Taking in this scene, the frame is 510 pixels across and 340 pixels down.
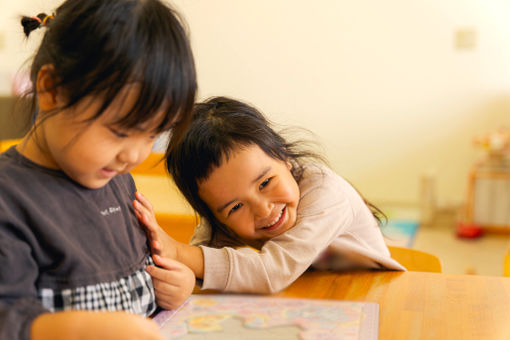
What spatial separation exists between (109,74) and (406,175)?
11.1 feet

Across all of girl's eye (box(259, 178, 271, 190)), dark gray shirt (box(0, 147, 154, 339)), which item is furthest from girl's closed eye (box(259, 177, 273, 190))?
dark gray shirt (box(0, 147, 154, 339))

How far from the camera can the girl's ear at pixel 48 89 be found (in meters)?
0.58

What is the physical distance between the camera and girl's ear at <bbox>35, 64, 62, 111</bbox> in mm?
Result: 577

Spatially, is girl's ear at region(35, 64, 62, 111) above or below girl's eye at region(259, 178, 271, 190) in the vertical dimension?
above

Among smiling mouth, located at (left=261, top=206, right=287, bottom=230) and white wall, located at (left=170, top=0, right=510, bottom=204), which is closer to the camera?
smiling mouth, located at (left=261, top=206, right=287, bottom=230)

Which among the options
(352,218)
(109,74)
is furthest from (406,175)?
(109,74)

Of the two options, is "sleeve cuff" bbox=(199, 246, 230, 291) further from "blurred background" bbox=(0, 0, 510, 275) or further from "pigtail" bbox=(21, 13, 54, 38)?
"blurred background" bbox=(0, 0, 510, 275)

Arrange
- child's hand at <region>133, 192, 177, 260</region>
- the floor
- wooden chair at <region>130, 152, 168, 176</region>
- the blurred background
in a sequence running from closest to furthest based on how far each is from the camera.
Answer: child's hand at <region>133, 192, 177, 260</region>
wooden chair at <region>130, 152, 168, 176</region>
the floor
the blurred background

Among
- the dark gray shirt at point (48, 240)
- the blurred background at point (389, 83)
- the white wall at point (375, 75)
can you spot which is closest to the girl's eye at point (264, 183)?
the dark gray shirt at point (48, 240)

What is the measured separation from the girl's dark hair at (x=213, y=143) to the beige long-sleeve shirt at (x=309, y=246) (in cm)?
5

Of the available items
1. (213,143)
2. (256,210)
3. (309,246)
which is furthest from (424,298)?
(213,143)

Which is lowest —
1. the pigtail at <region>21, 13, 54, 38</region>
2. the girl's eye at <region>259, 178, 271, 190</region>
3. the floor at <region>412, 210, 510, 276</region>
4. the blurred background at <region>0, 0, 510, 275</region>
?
the floor at <region>412, 210, 510, 276</region>

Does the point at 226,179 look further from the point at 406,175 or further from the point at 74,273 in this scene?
the point at 406,175

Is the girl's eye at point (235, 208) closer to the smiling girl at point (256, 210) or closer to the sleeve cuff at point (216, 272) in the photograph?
the smiling girl at point (256, 210)
